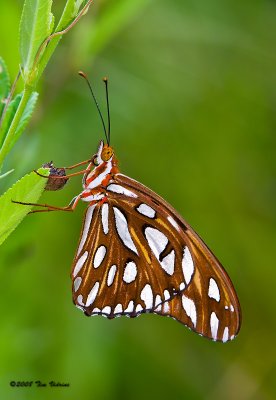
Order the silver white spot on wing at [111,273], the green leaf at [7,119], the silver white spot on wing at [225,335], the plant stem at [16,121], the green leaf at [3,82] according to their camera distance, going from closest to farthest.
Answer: the plant stem at [16,121]
the green leaf at [7,119]
the green leaf at [3,82]
the silver white spot on wing at [225,335]
the silver white spot on wing at [111,273]

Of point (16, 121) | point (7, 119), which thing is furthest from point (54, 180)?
point (16, 121)

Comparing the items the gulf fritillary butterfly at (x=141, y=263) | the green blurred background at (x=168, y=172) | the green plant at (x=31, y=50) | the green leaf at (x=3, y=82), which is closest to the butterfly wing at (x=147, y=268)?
the gulf fritillary butterfly at (x=141, y=263)

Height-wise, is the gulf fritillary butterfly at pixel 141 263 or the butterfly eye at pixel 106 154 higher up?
the butterfly eye at pixel 106 154

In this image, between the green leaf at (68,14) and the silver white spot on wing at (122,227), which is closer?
the green leaf at (68,14)

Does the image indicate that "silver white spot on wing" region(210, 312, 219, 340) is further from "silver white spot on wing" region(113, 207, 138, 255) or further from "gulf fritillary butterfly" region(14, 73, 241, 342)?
"silver white spot on wing" region(113, 207, 138, 255)

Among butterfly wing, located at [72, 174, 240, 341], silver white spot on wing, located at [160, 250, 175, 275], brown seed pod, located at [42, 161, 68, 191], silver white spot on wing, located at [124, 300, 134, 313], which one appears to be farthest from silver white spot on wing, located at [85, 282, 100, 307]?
brown seed pod, located at [42, 161, 68, 191]

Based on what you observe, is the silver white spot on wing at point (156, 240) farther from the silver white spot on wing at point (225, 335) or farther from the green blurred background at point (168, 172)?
the green blurred background at point (168, 172)

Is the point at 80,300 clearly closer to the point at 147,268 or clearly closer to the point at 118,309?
the point at 118,309
